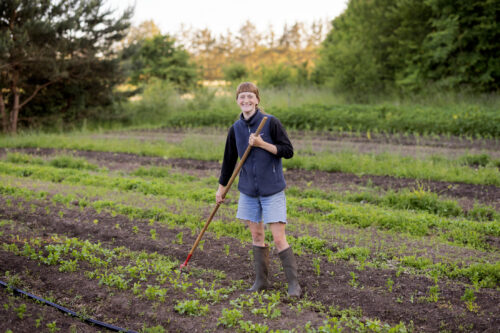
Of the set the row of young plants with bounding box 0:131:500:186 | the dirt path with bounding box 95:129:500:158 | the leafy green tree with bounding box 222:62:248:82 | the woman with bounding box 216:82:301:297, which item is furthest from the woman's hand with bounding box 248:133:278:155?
the leafy green tree with bounding box 222:62:248:82

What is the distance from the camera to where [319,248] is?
560 cm

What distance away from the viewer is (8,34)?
16.0m

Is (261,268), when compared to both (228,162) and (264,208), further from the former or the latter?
(228,162)

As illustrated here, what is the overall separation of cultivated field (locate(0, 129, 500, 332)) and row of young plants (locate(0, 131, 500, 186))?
4cm

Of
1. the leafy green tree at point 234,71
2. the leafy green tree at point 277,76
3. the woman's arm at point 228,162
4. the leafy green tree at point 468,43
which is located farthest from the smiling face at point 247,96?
the leafy green tree at point 234,71

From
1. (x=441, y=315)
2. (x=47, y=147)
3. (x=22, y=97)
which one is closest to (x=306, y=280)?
(x=441, y=315)

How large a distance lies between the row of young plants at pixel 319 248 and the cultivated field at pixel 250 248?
21 millimetres

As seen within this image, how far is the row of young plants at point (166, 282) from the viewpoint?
3756 millimetres

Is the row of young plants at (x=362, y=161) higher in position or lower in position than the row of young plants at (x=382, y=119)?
lower

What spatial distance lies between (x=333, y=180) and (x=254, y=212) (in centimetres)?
516

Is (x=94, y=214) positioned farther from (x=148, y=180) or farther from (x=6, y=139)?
(x=6, y=139)

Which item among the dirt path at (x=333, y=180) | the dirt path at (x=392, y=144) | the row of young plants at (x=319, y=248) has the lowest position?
the row of young plants at (x=319, y=248)

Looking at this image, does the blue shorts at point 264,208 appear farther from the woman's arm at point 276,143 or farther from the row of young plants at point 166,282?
the row of young plants at point 166,282

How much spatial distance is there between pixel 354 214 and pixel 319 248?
1.37 meters
